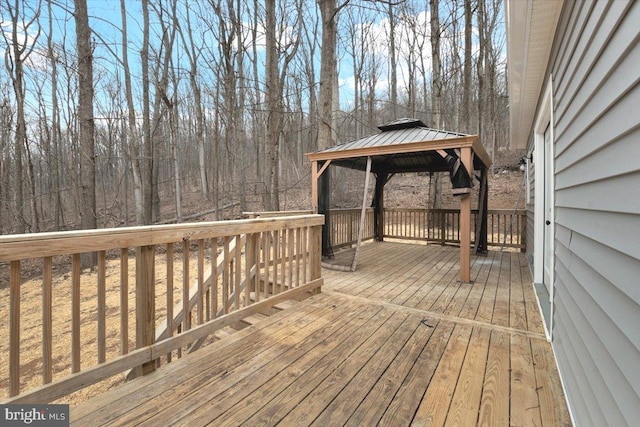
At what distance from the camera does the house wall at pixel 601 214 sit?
36.8 inches

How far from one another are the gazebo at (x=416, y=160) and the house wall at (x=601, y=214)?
2.33 metres

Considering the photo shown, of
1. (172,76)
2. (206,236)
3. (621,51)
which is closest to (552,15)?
(621,51)

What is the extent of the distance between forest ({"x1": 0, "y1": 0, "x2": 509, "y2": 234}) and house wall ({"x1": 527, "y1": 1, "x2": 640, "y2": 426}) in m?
5.42

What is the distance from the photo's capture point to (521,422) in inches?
62.9

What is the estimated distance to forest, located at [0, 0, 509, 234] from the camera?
780 cm

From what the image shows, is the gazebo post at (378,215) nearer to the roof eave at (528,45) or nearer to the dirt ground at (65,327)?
the roof eave at (528,45)

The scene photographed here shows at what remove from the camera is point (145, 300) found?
6.64 feet

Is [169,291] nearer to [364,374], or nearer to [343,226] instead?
[364,374]

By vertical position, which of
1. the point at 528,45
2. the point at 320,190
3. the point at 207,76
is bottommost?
the point at 320,190

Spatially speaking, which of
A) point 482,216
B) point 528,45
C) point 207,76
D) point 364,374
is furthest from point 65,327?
point 207,76

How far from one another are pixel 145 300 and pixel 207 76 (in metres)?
12.8

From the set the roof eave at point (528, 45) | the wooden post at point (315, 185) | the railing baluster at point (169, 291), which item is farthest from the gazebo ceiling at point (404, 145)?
the railing baluster at point (169, 291)

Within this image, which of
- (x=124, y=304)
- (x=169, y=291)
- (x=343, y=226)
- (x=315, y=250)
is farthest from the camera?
(x=343, y=226)

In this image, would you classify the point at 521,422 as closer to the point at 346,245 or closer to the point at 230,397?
the point at 230,397
